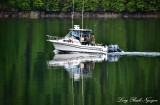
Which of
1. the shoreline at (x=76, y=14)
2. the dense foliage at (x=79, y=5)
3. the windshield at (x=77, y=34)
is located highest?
the windshield at (x=77, y=34)

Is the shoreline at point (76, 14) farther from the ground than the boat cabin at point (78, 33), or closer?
closer

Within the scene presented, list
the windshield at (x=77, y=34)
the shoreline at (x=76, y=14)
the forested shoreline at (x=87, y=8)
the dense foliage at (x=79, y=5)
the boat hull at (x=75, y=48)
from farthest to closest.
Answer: the dense foliage at (x=79, y=5), the forested shoreline at (x=87, y=8), the shoreline at (x=76, y=14), the windshield at (x=77, y=34), the boat hull at (x=75, y=48)

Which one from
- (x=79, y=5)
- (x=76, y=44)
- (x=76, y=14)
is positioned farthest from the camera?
(x=79, y=5)

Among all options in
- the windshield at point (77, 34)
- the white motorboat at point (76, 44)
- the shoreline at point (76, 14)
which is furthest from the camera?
the shoreline at point (76, 14)

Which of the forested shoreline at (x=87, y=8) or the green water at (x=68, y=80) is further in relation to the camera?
the forested shoreline at (x=87, y=8)

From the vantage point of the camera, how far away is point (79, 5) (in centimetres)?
15500

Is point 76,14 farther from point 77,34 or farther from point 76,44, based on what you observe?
point 76,44

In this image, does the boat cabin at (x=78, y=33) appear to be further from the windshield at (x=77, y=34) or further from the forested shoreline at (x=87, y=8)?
the forested shoreline at (x=87, y=8)

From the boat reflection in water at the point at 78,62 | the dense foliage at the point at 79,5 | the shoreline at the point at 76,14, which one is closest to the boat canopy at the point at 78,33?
the boat reflection in water at the point at 78,62

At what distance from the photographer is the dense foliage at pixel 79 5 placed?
154000 millimetres

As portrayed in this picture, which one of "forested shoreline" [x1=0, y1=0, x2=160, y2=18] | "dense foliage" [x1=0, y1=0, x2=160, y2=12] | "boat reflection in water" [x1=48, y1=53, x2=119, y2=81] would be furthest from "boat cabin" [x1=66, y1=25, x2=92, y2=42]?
"dense foliage" [x1=0, y1=0, x2=160, y2=12]

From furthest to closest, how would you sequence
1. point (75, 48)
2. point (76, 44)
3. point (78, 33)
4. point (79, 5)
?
point (79, 5)
point (78, 33)
point (75, 48)
point (76, 44)

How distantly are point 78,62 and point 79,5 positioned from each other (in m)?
94.3

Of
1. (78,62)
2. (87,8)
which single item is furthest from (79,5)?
(78,62)
